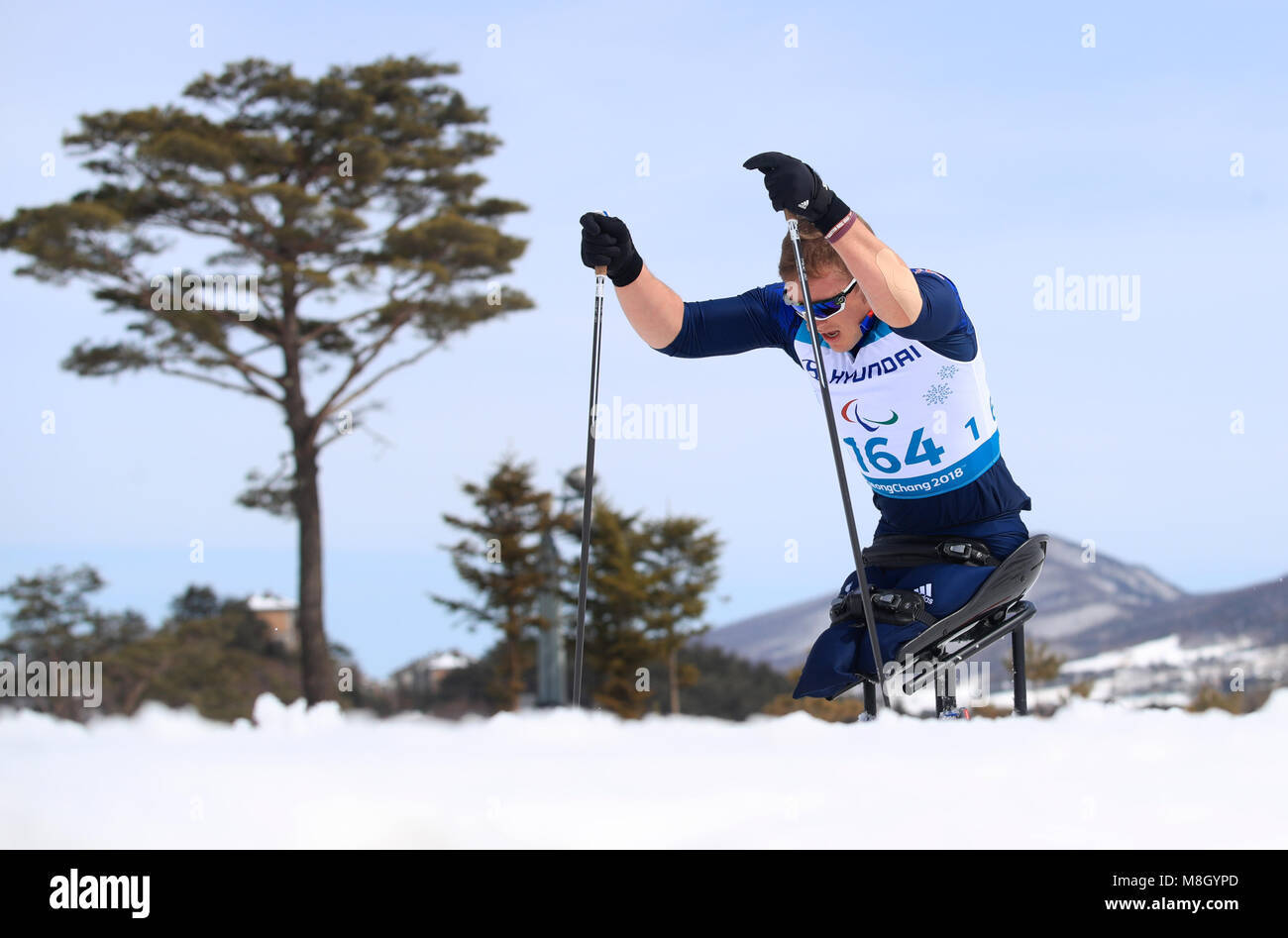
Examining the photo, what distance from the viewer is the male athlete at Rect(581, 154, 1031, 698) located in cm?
316

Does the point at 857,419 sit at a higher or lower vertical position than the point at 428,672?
higher

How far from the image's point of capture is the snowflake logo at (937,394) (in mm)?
3203

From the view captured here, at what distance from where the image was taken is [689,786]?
2.39 meters

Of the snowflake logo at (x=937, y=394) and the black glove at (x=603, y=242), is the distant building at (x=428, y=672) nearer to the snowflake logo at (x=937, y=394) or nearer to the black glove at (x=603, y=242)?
the black glove at (x=603, y=242)

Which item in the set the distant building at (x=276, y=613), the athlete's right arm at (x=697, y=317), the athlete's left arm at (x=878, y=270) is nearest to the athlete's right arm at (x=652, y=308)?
the athlete's right arm at (x=697, y=317)

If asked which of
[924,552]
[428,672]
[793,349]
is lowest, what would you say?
[428,672]

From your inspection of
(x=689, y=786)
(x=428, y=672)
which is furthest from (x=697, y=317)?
(x=428, y=672)

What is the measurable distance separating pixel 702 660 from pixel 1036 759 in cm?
2303

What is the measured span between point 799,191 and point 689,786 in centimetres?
137

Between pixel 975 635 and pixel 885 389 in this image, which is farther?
pixel 975 635

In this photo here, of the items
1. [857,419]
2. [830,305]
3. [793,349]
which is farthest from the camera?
[793,349]

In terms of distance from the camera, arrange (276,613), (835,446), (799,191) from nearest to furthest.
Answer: (799,191) → (835,446) → (276,613)

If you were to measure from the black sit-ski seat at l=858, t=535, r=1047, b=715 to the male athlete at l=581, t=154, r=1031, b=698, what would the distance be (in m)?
0.03

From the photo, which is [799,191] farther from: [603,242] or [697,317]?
[697,317]
